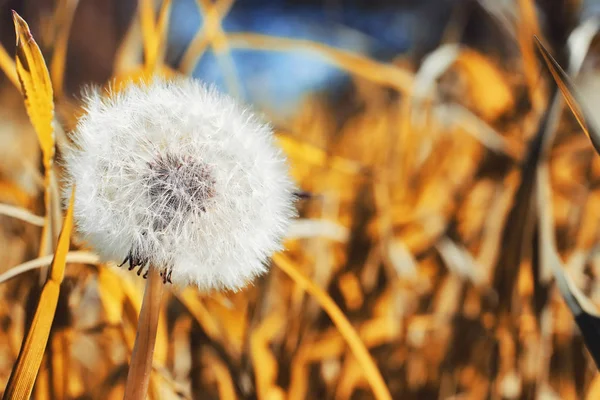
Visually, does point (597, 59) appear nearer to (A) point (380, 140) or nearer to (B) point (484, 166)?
(B) point (484, 166)

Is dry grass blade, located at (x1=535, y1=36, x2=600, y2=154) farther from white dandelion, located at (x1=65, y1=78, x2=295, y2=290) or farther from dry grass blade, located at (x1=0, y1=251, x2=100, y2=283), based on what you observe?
dry grass blade, located at (x1=0, y1=251, x2=100, y2=283)

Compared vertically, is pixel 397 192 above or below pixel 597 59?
below

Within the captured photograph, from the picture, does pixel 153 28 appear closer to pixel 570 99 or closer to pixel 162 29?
pixel 162 29

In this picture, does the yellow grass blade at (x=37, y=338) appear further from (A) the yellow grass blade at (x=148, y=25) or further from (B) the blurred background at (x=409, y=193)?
(A) the yellow grass blade at (x=148, y=25)

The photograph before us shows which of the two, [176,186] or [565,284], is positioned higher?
[176,186]

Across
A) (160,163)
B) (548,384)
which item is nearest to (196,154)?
(160,163)

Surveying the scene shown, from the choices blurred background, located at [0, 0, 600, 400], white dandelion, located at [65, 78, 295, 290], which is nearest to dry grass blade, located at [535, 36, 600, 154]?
blurred background, located at [0, 0, 600, 400]

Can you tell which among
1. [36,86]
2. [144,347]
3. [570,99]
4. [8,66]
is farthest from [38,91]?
[570,99]
